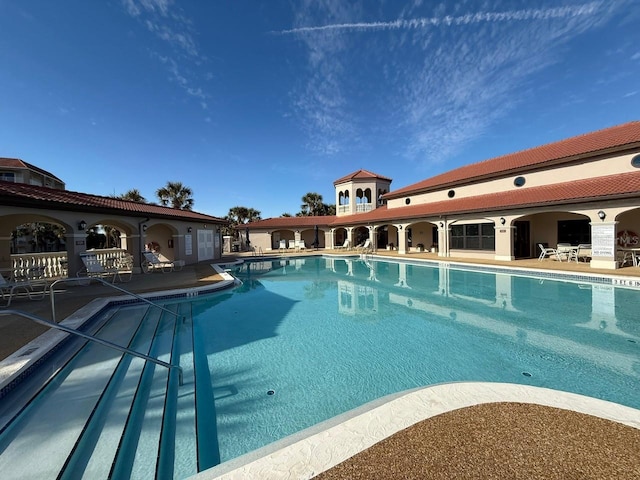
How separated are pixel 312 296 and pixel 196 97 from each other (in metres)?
14.0

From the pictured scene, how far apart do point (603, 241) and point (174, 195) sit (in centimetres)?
3831

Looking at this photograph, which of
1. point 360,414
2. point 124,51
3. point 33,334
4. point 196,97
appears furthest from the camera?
point 196,97

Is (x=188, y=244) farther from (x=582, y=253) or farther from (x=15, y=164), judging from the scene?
(x=15, y=164)

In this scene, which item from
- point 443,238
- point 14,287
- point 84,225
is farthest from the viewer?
point 443,238

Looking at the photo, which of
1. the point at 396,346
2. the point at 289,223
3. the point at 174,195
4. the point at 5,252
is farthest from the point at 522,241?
the point at 174,195

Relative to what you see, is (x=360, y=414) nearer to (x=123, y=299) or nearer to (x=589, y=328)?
(x=589, y=328)

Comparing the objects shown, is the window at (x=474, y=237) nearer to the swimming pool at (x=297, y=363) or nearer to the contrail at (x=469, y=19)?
the swimming pool at (x=297, y=363)

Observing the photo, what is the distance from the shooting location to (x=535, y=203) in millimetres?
14312

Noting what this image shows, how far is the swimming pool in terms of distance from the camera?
3.24 metres

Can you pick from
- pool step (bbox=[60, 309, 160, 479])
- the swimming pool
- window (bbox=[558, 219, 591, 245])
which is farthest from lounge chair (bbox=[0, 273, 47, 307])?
window (bbox=[558, 219, 591, 245])

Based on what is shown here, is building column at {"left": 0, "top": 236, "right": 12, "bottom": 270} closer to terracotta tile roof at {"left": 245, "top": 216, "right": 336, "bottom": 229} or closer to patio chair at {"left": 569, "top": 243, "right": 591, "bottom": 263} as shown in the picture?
terracotta tile roof at {"left": 245, "top": 216, "right": 336, "bottom": 229}

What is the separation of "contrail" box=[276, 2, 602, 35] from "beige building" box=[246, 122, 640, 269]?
7.00m

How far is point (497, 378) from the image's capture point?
14.9 feet

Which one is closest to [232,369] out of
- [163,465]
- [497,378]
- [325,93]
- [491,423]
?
[163,465]
